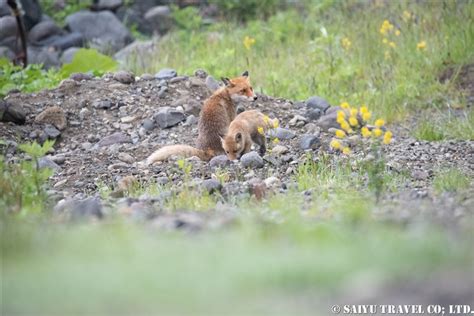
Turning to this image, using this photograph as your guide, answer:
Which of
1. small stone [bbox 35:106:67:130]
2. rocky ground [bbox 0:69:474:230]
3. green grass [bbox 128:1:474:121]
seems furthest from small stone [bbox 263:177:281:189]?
green grass [bbox 128:1:474:121]

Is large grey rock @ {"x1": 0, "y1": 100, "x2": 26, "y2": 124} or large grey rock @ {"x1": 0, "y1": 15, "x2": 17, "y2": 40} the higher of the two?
large grey rock @ {"x1": 0, "y1": 100, "x2": 26, "y2": 124}

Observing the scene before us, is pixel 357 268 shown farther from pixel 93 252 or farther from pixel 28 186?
pixel 28 186

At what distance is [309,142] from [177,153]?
5.15ft

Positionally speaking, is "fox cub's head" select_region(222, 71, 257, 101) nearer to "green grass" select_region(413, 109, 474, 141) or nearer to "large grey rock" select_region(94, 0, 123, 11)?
"green grass" select_region(413, 109, 474, 141)

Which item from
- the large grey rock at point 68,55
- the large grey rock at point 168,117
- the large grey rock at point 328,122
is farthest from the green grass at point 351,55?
the large grey rock at point 168,117

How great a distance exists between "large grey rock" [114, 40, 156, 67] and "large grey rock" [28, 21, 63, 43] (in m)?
1.93

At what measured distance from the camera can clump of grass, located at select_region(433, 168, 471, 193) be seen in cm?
756

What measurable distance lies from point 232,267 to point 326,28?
1186cm

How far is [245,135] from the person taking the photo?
975cm

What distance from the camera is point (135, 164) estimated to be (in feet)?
32.0

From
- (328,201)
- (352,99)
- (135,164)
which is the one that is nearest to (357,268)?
(328,201)

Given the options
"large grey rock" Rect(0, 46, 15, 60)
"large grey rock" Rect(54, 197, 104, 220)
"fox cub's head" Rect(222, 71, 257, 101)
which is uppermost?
"large grey rock" Rect(54, 197, 104, 220)

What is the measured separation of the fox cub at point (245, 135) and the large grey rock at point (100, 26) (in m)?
8.45

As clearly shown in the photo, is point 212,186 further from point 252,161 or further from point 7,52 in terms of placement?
point 7,52
